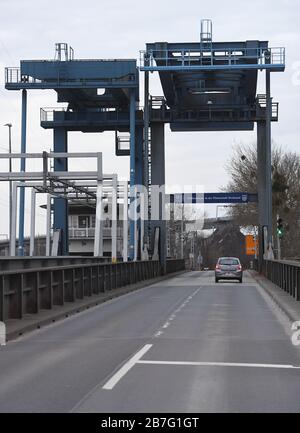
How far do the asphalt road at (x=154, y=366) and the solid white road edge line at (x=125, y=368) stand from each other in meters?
0.01

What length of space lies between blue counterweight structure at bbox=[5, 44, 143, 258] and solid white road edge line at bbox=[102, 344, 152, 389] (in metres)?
35.5

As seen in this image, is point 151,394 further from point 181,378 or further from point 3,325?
point 3,325

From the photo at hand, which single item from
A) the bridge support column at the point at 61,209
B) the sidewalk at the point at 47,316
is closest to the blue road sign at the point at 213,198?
the bridge support column at the point at 61,209

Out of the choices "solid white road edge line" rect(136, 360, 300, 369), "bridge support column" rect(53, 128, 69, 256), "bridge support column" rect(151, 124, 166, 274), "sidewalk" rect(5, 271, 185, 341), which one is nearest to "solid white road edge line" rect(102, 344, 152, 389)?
"solid white road edge line" rect(136, 360, 300, 369)

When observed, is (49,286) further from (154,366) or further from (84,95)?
(84,95)

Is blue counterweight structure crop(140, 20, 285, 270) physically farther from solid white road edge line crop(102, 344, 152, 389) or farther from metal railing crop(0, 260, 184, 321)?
solid white road edge line crop(102, 344, 152, 389)

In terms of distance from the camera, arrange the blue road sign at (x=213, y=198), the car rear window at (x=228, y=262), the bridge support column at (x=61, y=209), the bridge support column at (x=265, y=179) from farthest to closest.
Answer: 1. the blue road sign at (x=213, y=198)
2. the bridge support column at (x=61, y=209)
3. the bridge support column at (x=265, y=179)
4. the car rear window at (x=228, y=262)

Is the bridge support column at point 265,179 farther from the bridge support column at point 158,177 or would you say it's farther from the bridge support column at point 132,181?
the bridge support column at point 132,181

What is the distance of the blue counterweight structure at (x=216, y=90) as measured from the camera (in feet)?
151

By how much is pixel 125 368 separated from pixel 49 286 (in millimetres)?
9467

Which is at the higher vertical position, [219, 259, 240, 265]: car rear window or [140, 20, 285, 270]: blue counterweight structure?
[140, 20, 285, 270]: blue counterweight structure

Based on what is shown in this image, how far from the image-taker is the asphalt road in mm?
8320

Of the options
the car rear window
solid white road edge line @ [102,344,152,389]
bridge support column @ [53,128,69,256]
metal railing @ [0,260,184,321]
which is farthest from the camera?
bridge support column @ [53,128,69,256]

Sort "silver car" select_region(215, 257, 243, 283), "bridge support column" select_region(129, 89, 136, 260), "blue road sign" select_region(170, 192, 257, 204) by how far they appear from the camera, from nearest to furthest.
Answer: "silver car" select_region(215, 257, 243, 283)
"bridge support column" select_region(129, 89, 136, 260)
"blue road sign" select_region(170, 192, 257, 204)
